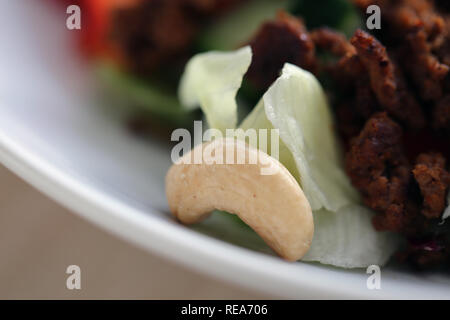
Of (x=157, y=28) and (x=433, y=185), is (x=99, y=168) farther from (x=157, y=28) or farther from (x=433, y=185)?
(x=433, y=185)

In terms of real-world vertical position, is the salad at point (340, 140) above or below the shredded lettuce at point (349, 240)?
above

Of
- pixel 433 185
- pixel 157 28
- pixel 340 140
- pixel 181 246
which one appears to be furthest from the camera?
pixel 157 28

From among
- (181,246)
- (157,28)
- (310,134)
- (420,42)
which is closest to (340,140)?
(310,134)

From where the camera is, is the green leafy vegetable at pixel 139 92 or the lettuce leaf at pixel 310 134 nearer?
the lettuce leaf at pixel 310 134

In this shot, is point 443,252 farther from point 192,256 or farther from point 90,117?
point 90,117

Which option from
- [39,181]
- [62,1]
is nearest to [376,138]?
[39,181]

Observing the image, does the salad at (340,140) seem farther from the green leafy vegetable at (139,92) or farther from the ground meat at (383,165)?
the green leafy vegetable at (139,92)

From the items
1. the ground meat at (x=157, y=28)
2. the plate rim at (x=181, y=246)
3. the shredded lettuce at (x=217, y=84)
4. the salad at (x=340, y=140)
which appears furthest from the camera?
the ground meat at (x=157, y=28)

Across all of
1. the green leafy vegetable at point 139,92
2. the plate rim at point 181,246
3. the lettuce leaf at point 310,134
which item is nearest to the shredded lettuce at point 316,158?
the lettuce leaf at point 310,134
